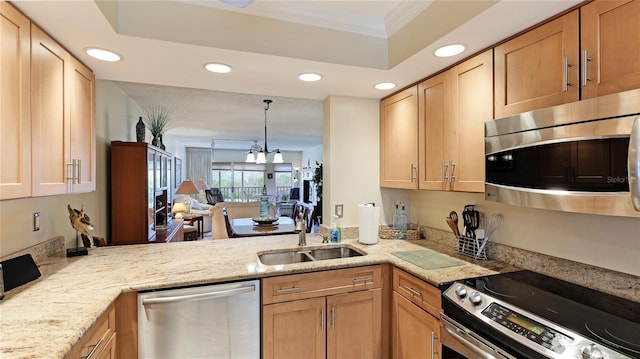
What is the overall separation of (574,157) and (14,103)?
7.43 feet

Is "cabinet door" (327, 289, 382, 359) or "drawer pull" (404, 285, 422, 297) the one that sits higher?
"drawer pull" (404, 285, 422, 297)

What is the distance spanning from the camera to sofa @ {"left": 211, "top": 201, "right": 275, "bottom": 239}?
505 centimetres

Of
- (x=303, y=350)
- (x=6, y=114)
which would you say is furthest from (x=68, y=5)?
(x=303, y=350)

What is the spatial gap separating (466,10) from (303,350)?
2.02m

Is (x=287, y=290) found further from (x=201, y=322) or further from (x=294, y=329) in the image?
(x=201, y=322)

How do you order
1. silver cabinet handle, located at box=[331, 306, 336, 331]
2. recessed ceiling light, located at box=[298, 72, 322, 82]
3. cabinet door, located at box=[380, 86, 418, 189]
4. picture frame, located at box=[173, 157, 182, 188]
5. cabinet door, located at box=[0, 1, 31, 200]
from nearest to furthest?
cabinet door, located at box=[0, 1, 31, 200], silver cabinet handle, located at box=[331, 306, 336, 331], recessed ceiling light, located at box=[298, 72, 322, 82], cabinet door, located at box=[380, 86, 418, 189], picture frame, located at box=[173, 157, 182, 188]

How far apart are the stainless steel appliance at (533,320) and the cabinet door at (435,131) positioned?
2.42ft

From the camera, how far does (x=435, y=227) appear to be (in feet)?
8.39

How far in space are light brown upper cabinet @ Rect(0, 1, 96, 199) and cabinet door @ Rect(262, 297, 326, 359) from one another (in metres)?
1.27

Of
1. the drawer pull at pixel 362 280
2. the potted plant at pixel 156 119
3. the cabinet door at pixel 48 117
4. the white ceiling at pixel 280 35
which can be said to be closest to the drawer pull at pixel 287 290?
the drawer pull at pixel 362 280

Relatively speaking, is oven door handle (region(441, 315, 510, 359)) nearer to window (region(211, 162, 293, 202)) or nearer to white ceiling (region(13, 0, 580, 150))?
white ceiling (region(13, 0, 580, 150))

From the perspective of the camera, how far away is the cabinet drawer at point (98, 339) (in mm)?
1106

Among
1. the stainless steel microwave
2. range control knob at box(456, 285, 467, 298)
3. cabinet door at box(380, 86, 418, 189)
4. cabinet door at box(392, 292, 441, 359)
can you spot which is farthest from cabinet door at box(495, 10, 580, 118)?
cabinet door at box(392, 292, 441, 359)

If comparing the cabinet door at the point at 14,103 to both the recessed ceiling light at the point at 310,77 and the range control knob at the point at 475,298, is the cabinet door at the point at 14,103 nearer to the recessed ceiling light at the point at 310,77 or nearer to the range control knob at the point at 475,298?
the recessed ceiling light at the point at 310,77
